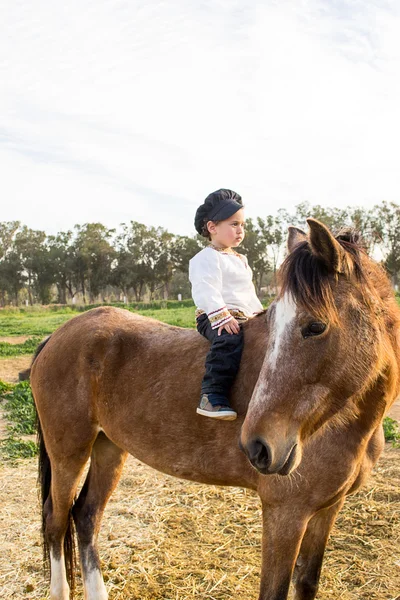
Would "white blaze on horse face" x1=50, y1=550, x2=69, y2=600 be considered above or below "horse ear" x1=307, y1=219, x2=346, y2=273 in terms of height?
below

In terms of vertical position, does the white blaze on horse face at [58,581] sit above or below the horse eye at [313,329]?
below

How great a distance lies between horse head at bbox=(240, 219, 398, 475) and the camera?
2.12 metres

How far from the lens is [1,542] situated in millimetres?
4332

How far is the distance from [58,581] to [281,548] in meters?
1.93

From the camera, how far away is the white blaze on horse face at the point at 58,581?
3.50m

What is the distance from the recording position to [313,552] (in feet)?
10.2

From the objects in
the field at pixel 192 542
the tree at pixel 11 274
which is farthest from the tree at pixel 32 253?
the field at pixel 192 542

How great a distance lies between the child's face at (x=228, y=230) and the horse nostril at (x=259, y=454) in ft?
5.24

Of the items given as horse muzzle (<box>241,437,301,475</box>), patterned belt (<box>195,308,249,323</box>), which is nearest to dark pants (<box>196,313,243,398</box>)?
patterned belt (<box>195,308,249,323</box>)

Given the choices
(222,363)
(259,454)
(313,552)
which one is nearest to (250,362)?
(222,363)

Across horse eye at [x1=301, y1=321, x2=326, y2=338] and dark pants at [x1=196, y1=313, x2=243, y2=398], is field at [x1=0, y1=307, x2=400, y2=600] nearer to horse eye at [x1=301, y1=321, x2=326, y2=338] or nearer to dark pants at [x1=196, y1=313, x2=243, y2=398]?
dark pants at [x1=196, y1=313, x2=243, y2=398]

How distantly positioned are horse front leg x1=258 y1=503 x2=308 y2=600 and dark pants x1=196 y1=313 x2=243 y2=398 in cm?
74

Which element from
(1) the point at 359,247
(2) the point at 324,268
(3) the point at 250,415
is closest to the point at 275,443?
(3) the point at 250,415

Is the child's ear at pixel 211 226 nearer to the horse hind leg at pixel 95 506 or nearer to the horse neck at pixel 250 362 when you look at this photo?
the horse neck at pixel 250 362
